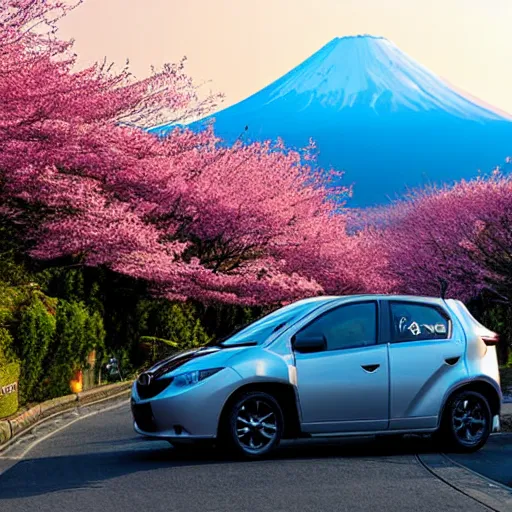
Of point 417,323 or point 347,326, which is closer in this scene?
point 347,326

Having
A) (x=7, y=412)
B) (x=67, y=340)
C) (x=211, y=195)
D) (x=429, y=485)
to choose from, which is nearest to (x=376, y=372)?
(x=429, y=485)

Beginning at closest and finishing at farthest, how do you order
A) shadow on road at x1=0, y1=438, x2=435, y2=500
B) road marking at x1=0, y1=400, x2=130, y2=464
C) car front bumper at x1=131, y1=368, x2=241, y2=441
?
1. shadow on road at x1=0, y1=438, x2=435, y2=500
2. car front bumper at x1=131, y1=368, x2=241, y2=441
3. road marking at x1=0, y1=400, x2=130, y2=464

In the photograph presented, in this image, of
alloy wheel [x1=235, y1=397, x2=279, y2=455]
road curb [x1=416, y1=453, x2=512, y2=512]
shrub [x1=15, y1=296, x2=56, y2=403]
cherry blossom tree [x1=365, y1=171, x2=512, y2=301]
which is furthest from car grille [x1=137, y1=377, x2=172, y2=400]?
cherry blossom tree [x1=365, y1=171, x2=512, y2=301]

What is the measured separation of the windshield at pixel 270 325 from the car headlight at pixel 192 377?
68 cm

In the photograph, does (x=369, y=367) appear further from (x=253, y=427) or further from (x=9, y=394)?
(x=9, y=394)

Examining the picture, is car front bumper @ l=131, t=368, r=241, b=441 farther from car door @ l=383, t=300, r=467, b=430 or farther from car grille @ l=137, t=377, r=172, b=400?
car door @ l=383, t=300, r=467, b=430

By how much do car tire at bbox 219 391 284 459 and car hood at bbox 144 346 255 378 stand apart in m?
0.42

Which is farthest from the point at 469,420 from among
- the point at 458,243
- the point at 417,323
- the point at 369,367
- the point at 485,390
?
the point at 458,243

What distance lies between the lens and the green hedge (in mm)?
15822

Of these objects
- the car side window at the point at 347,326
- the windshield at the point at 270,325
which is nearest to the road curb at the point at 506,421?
the car side window at the point at 347,326

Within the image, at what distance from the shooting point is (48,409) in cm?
1808

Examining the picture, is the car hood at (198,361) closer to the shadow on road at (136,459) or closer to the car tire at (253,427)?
the car tire at (253,427)

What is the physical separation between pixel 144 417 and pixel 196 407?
0.74 m

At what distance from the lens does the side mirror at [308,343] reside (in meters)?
12.3
